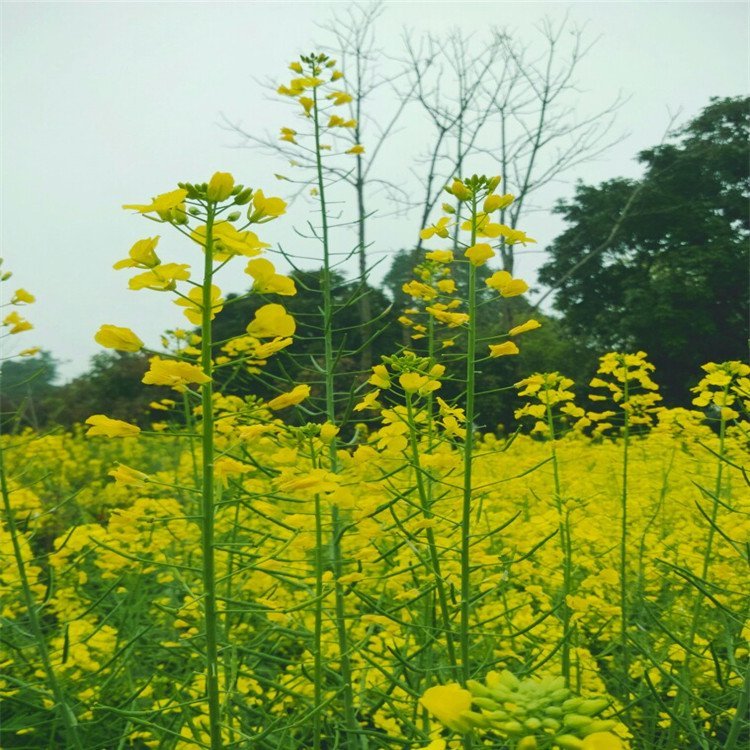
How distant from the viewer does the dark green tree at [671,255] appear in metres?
14.6

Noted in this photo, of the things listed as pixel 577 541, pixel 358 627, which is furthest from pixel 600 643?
pixel 358 627

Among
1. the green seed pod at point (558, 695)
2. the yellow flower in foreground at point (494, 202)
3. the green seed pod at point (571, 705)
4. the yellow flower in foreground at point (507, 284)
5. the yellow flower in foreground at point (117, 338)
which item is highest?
the yellow flower in foreground at point (494, 202)

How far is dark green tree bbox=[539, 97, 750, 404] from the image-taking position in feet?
48.0

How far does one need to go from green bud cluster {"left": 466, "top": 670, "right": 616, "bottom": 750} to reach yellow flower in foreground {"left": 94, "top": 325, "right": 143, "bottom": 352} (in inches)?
35.2

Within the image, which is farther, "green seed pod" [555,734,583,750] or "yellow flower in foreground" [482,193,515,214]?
"yellow flower in foreground" [482,193,515,214]

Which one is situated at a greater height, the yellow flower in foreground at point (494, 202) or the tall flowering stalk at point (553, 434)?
the yellow flower in foreground at point (494, 202)

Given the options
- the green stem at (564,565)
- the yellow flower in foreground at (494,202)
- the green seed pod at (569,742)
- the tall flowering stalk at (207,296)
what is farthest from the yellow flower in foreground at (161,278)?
the green stem at (564,565)

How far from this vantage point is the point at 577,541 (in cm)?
340

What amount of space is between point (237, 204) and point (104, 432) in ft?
1.67

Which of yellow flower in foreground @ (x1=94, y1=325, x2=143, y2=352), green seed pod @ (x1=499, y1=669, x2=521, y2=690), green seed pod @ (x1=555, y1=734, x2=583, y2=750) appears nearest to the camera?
green seed pod @ (x1=555, y1=734, x2=583, y2=750)

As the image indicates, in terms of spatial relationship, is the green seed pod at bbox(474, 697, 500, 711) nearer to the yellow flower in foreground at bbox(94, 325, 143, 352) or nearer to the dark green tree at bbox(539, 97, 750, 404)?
the yellow flower in foreground at bbox(94, 325, 143, 352)

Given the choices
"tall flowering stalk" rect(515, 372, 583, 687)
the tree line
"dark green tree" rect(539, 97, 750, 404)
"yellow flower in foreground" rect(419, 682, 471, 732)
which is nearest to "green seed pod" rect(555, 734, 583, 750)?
"yellow flower in foreground" rect(419, 682, 471, 732)

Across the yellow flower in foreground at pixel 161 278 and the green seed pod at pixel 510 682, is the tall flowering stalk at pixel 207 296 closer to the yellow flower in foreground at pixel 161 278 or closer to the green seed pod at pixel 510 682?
the yellow flower in foreground at pixel 161 278

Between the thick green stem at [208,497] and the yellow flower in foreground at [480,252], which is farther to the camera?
the yellow flower in foreground at [480,252]
